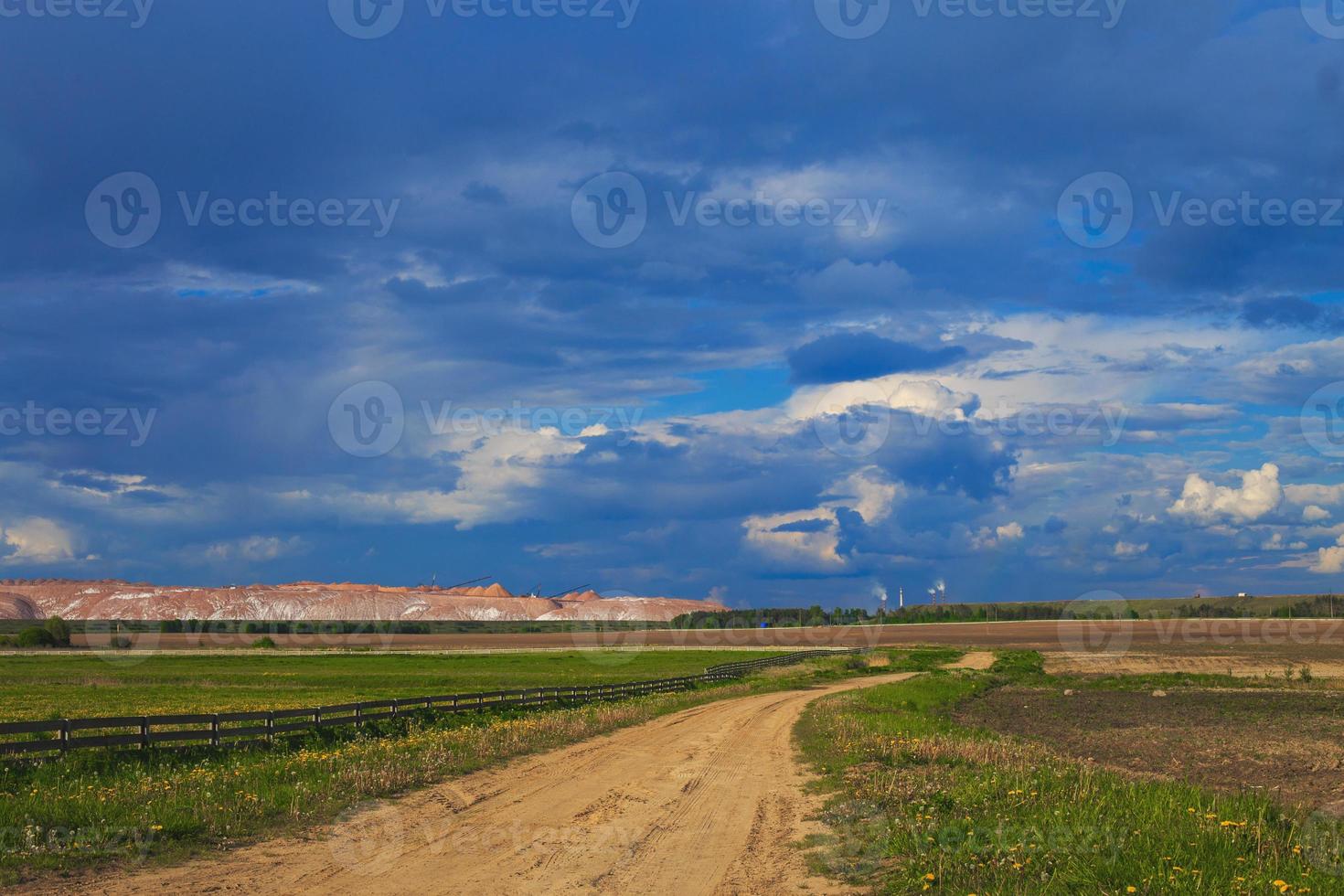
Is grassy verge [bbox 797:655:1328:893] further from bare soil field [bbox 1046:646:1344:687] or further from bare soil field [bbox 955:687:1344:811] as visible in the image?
bare soil field [bbox 1046:646:1344:687]

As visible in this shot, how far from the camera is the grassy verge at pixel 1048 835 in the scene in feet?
32.8

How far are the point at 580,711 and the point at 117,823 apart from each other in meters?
20.9

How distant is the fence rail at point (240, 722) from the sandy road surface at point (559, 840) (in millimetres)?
6329

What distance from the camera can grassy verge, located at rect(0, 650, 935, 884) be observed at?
13.1 m

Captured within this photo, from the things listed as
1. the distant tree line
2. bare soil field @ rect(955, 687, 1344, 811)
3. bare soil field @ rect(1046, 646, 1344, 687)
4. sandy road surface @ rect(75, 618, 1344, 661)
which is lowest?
sandy road surface @ rect(75, 618, 1344, 661)

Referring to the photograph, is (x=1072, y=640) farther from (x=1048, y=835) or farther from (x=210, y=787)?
(x=210, y=787)

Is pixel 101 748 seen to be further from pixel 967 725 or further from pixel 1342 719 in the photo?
pixel 1342 719

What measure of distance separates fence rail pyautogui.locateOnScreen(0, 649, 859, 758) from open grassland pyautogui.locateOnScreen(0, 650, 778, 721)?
39.7 feet

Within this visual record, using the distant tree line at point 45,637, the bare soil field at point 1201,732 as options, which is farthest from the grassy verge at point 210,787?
the distant tree line at point 45,637

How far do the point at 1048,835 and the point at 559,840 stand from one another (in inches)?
252

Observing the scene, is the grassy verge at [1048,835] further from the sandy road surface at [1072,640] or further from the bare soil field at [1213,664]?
the sandy road surface at [1072,640]

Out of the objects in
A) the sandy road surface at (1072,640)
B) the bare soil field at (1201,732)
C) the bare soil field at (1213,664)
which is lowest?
the sandy road surface at (1072,640)

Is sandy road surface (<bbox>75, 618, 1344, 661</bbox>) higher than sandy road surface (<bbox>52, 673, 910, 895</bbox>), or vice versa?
sandy road surface (<bbox>52, 673, 910, 895</bbox>)

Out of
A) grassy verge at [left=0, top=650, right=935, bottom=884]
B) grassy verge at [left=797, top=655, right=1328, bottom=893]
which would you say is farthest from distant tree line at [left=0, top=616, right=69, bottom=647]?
grassy verge at [left=797, top=655, right=1328, bottom=893]
